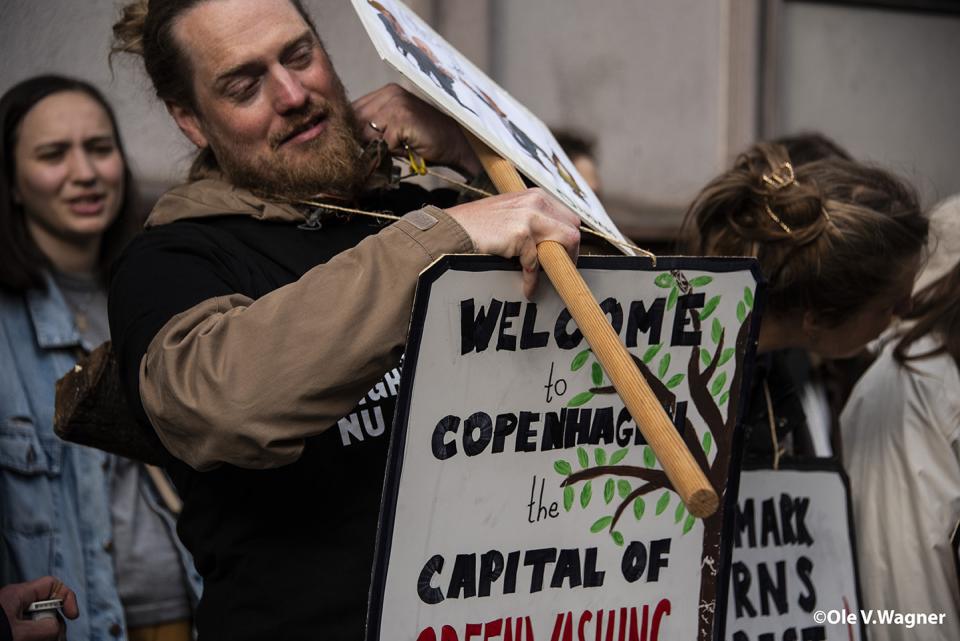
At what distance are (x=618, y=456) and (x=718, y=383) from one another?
0.66 ft

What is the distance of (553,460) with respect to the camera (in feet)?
5.50

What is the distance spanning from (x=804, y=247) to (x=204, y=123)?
4.09 feet

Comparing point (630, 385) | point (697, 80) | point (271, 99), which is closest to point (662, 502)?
point (630, 385)

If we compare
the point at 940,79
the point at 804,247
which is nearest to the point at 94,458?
the point at 804,247

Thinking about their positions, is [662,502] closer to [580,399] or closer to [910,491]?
[580,399]

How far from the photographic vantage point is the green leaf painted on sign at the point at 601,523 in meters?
1.72

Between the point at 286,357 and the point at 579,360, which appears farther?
the point at 579,360

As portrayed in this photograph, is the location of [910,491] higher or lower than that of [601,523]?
higher

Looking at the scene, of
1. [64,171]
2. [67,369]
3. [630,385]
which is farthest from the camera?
[64,171]

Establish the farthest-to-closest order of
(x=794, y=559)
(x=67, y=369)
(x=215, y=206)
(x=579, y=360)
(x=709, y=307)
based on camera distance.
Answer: (x=67, y=369) < (x=794, y=559) < (x=215, y=206) < (x=709, y=307) < (x=579, y=360)

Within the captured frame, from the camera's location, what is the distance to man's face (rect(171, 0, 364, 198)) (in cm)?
195

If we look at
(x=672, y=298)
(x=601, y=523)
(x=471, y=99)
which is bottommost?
(x=601, y=523)

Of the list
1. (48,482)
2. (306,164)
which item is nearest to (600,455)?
(306,164)

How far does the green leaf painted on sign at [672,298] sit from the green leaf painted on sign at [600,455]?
226mm
